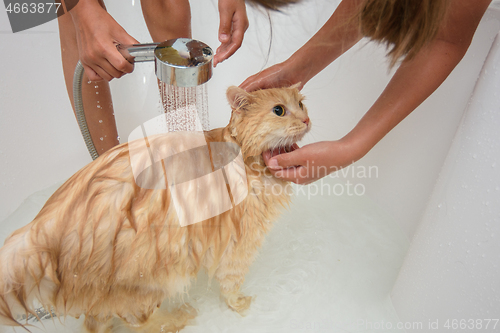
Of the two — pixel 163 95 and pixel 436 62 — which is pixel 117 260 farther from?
pixel 436 62

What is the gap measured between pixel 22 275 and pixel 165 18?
0.77m

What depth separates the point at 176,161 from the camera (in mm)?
746

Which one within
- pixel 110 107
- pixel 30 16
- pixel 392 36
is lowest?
pixel 110 107

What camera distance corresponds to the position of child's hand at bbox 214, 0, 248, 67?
2.76 ft

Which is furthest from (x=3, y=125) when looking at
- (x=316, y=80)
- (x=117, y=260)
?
(x=316, y=80)

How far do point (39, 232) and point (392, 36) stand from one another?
0.91m

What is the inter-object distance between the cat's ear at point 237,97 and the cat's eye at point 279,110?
0.07 m

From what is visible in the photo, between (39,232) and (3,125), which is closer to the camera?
(39,232)

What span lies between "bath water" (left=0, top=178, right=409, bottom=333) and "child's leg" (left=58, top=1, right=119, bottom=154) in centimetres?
23

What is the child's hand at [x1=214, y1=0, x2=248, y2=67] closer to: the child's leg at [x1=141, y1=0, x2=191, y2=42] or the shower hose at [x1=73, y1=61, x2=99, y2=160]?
the child's leg at [x1=141, y1=0, x2=191, y2=42]

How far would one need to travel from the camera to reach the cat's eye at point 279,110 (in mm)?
815

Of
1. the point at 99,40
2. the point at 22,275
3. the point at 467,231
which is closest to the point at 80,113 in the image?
the point at 99,40

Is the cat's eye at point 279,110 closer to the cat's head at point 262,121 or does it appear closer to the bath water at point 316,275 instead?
the cat's head at point 262,121

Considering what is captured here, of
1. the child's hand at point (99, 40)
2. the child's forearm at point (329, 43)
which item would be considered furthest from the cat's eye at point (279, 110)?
the child's hand at point (99, 40)
